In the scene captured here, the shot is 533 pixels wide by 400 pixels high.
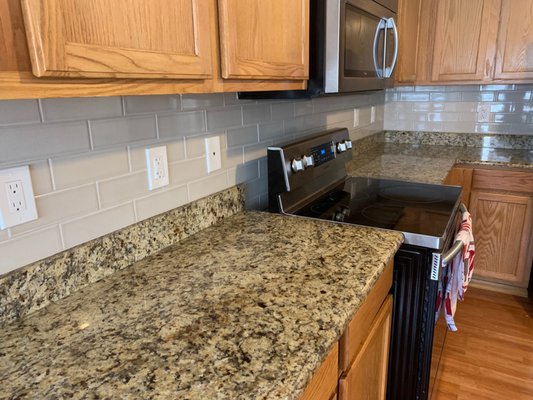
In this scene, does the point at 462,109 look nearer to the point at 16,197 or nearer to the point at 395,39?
the point at 395,39

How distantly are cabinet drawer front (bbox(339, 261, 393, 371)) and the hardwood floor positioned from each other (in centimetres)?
92

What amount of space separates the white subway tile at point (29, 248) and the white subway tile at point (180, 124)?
1.33 feet

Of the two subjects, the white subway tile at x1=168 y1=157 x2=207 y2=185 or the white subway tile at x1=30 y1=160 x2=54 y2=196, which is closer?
the white subway tile at x1=30 y1=160 x2=54 y2=196

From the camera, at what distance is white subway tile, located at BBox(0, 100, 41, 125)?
759mm

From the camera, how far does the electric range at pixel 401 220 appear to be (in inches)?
50.5

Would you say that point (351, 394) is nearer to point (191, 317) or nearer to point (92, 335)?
point (191, 317)

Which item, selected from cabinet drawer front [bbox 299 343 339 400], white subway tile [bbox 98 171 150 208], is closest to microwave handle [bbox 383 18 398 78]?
white subway tile [bbox 98 171 150 208]

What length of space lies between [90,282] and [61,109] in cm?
40

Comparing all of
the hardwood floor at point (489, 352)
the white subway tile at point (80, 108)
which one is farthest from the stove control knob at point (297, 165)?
the hardwood floor at point (489, 352)

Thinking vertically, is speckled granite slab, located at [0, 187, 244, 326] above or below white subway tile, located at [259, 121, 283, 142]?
below

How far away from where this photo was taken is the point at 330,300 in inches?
33.6

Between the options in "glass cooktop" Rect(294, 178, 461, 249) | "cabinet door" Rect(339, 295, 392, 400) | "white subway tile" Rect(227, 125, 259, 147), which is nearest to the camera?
"cabinet door" Rect(339, 295, 392, 400)

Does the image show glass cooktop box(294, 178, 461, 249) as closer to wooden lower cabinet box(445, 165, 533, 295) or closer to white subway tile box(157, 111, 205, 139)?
white subway tile box(157, 111, 205, 139)

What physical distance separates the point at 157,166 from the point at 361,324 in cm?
69
